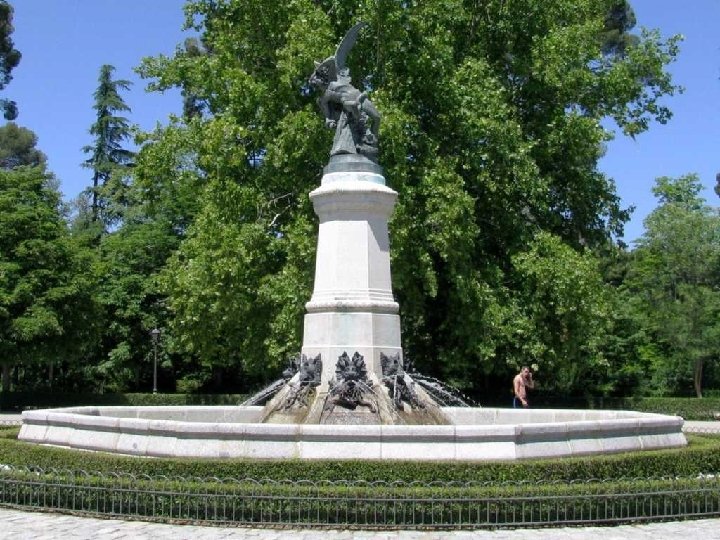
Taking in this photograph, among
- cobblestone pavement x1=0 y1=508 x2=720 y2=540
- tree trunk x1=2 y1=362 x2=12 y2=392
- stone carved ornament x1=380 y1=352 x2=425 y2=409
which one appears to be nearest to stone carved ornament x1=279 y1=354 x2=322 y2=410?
stone carved ornament x1=380 y1=352 x2=425 y2=409

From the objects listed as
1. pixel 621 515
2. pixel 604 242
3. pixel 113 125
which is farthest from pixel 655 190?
pixel 621 515

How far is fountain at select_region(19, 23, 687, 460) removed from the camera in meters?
12.9

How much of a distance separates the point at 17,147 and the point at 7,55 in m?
24.0

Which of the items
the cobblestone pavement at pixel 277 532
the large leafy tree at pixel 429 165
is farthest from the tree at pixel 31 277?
the cobblestone pavement at pixel 277 532

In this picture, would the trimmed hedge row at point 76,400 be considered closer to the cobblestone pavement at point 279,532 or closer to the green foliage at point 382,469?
the green foliage at point 382,469

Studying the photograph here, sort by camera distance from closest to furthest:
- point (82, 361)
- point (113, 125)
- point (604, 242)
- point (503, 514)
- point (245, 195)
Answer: point (503, 514) < point (245, 195) < point (604, 242) < point (82, 361) < point (113, 125)

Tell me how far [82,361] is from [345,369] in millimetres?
32990

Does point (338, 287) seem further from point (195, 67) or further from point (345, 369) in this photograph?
point (195, 67)

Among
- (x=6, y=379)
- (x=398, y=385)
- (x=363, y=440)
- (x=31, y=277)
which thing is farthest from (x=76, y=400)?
(x=363, y=440)

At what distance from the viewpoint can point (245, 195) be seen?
28672 millimetres

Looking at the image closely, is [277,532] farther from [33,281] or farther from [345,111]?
[33,281]

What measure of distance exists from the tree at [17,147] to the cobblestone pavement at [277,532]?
65.7 metres

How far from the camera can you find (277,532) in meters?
10.9

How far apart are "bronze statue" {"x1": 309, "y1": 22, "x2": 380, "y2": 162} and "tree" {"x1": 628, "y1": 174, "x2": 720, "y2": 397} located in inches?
1163
